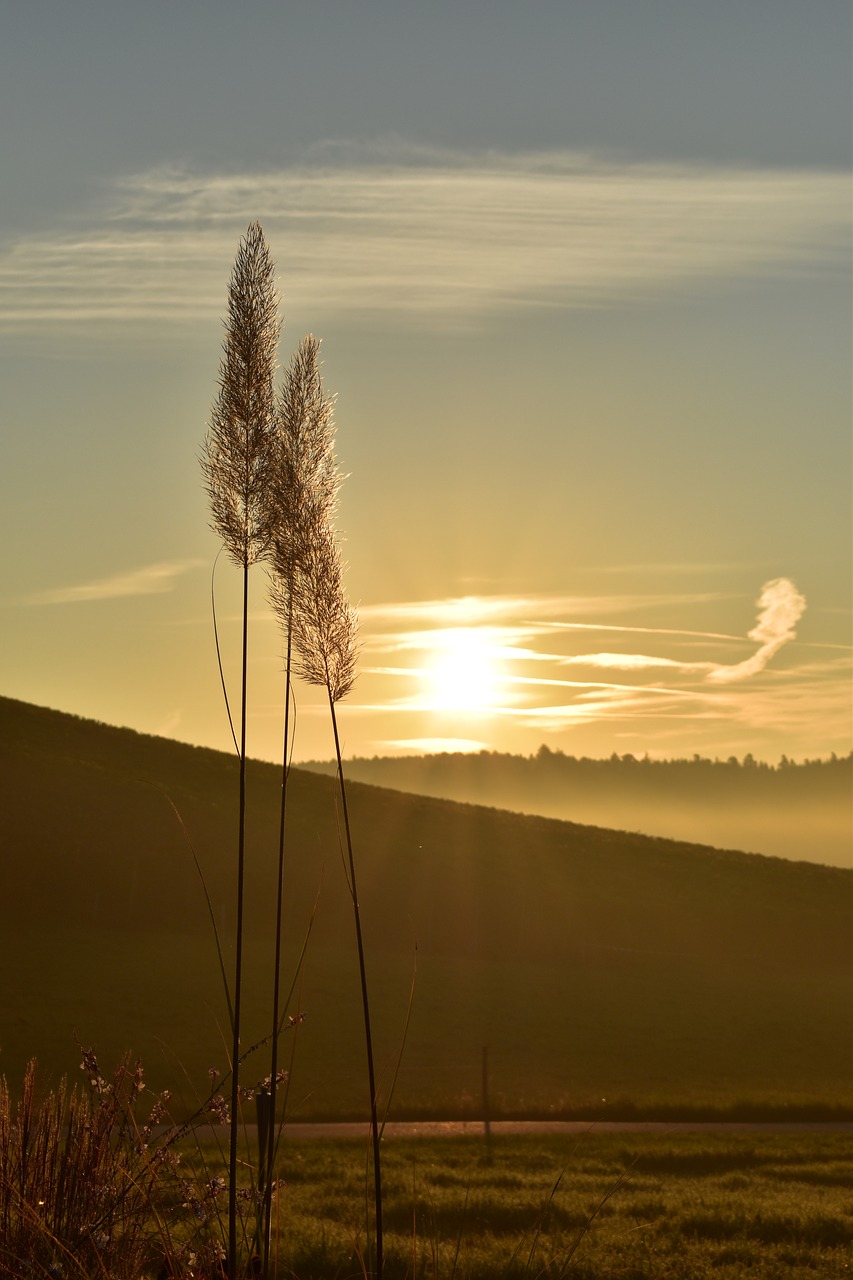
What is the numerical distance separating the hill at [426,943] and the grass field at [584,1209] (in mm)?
4540

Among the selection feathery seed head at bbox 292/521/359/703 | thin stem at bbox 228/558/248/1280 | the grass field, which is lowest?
the grass field

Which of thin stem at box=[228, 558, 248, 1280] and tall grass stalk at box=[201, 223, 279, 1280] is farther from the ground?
tall grass stalk at box=[201, 223, 279, 1280]

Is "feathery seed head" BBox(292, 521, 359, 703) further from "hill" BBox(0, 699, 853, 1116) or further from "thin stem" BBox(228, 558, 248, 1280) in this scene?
"hill" BBox(0, 699, 853, 1116)

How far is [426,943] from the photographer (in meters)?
44.6

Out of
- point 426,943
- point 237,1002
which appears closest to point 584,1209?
point 237,1002

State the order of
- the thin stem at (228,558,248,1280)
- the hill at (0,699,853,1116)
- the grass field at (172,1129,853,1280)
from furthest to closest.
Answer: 1. the hill at (0,699,853,1116)
2. the grass field at (172,1129,853,1280)
3. the thin stem at (228,558,248,1280)

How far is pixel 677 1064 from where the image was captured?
30375 millimetres

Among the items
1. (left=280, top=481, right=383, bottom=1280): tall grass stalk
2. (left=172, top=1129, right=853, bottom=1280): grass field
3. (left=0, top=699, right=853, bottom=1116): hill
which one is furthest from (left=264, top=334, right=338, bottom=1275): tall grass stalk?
(left=0, top=699, right=853, bottom=1116): hill

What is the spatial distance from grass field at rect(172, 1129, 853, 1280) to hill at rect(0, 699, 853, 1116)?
14.9 ft

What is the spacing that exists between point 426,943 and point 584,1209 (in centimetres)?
3326

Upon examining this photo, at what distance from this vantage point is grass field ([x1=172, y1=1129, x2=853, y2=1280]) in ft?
31.3

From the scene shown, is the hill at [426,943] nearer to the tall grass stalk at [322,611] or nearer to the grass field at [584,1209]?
the grass field at [584,1209]

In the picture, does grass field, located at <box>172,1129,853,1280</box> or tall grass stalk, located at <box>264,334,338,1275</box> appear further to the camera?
grass field, located at <box>172,1129,853,1280</box>

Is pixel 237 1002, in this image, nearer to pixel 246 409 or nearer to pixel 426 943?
pixel 246 409
